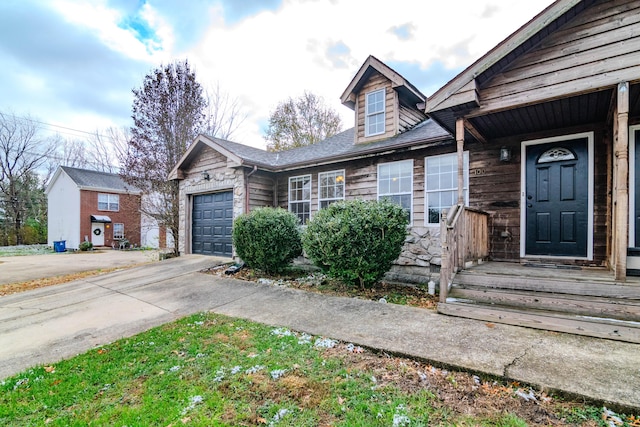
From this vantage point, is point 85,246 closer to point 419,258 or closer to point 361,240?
point 361,240

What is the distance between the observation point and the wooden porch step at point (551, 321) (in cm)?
304

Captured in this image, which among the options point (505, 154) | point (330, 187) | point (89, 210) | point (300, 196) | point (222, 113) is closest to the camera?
point (505, 154)

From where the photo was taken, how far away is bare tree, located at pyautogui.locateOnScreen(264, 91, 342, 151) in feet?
67.7

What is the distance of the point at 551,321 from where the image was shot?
3381 millimetres

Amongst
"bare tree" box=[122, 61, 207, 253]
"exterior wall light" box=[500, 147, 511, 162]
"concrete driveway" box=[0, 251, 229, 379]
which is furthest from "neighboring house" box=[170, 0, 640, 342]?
"bare tree" box=[122, 61, 207, 253]

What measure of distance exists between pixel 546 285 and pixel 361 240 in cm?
266

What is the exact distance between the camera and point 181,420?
2121mm

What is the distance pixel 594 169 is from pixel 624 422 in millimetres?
4589

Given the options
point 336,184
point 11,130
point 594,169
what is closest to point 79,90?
point 11,130

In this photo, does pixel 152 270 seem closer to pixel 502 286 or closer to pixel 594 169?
pixel 502 286

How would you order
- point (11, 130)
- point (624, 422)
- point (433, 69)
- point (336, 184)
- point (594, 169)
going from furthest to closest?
point (11, 130), point (433, 69), point (336, 184), point (594, 169), point (624, 422)

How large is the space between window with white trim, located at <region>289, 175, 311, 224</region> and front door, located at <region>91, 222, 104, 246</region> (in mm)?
19694

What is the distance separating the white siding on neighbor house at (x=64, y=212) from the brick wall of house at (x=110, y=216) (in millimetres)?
325

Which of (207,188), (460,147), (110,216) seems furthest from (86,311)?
(110,216)
